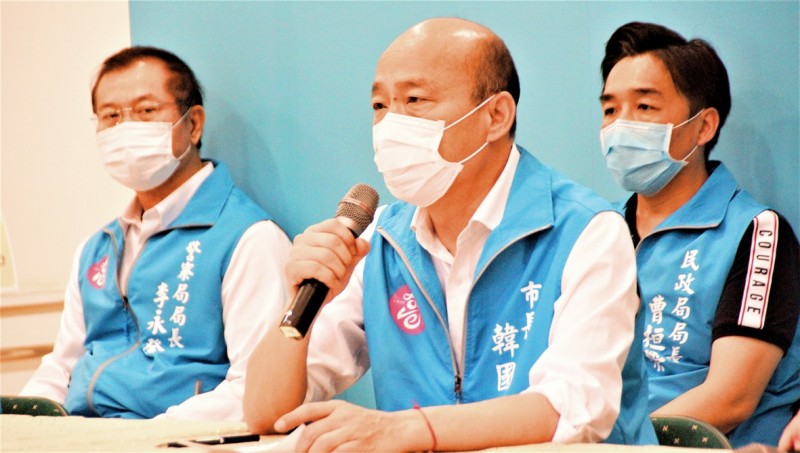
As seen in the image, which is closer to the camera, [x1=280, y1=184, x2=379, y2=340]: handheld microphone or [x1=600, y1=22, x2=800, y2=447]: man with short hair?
[x1=280, y1=184, x2=379, y2=340]: handheld microphone

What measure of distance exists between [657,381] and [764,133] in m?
0.70

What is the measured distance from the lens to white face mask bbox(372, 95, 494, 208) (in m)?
1.92

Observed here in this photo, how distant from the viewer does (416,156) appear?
6.30 feet

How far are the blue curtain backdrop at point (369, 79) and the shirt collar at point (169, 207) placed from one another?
0.77ft

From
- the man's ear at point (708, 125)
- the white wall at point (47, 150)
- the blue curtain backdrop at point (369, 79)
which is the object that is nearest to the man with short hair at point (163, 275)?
the blue curtain backdrop at point (369, 79)

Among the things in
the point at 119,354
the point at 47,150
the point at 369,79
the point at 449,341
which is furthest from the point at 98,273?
the point at 449,341

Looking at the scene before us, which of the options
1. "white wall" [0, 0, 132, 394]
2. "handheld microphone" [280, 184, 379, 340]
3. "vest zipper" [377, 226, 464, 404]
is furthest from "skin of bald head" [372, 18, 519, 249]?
"white wall" [0, 0, 132, 394]

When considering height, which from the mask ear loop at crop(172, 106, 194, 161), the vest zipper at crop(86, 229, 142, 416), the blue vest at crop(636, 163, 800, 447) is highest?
the mask ear loop at crop(172, 106, 194, 161)

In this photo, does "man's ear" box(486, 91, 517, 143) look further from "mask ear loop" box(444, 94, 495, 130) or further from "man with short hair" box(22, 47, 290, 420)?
"man with short hair" box(22, 47, 290, 420)

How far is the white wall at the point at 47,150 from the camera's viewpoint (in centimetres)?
361

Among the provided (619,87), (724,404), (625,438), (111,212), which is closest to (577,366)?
(625,438)

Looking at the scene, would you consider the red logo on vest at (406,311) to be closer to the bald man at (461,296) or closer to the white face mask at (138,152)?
the bald man at (461,296)

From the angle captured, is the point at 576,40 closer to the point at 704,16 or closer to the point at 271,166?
the point at 704,16

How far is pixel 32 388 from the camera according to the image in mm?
2889
